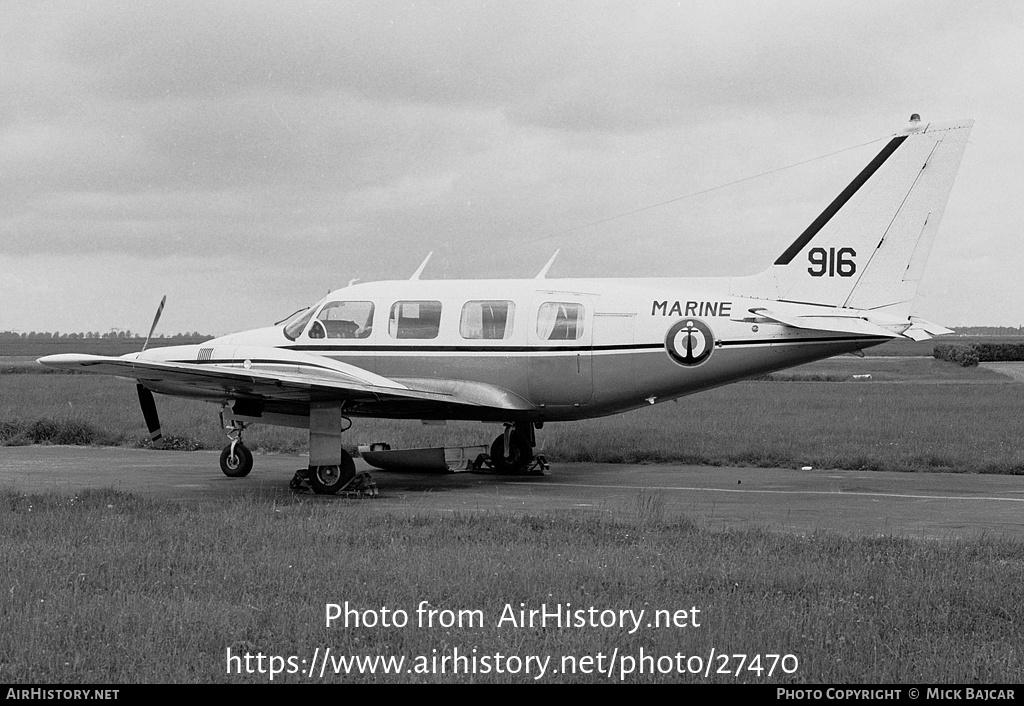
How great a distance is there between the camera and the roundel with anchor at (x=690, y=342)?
16344 mm

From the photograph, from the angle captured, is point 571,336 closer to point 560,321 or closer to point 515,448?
point 560,321

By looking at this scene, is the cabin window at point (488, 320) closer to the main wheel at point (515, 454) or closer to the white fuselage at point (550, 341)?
the white fuselage at point (550, 341)

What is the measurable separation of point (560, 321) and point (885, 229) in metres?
5.25

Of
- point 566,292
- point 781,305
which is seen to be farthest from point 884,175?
point 566,292

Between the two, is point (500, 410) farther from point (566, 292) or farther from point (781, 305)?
point (781, 305)

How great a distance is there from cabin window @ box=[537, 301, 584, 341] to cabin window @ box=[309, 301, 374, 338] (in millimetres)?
3059

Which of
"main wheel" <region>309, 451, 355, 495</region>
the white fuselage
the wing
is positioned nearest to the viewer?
the wing

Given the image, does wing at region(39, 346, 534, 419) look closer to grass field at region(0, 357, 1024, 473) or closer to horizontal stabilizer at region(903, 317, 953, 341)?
grass field at region(0, 357, 1024, 473)

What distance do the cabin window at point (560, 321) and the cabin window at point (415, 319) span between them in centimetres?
183

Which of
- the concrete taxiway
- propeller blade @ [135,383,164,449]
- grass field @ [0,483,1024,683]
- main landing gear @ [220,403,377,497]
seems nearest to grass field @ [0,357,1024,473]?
the concrete taxiway

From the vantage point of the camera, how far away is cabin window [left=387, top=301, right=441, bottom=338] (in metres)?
17.7

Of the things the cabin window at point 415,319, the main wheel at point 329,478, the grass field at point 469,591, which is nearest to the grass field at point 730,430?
the cabin window at point 415,319

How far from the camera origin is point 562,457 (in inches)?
832

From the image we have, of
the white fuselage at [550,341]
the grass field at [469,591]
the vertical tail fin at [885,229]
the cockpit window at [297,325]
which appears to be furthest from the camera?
the cockpit window at [297,325]
